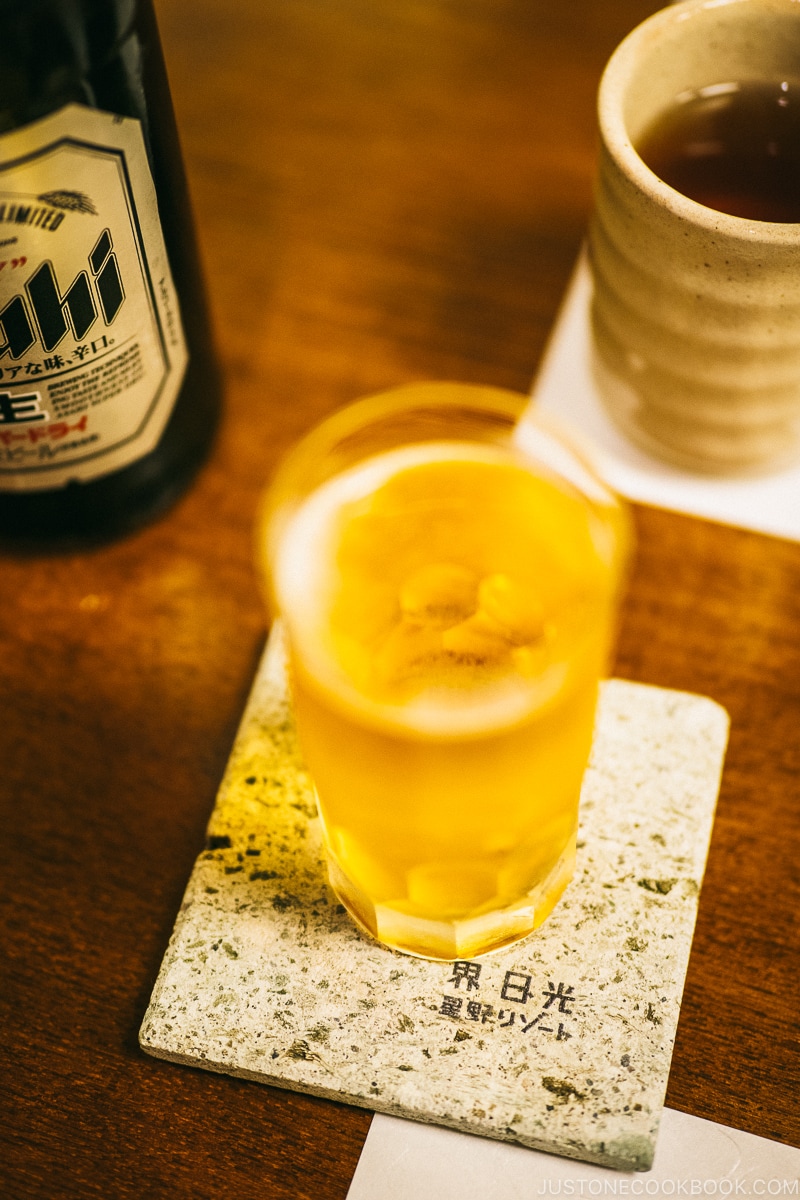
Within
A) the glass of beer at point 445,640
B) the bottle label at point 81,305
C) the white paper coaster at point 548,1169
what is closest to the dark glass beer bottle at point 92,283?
the bottle label at point 81,305

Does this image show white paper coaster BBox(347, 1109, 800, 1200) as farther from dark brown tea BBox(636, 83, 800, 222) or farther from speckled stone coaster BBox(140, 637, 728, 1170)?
dark brown tea BBox(636, 83, 800, 222)

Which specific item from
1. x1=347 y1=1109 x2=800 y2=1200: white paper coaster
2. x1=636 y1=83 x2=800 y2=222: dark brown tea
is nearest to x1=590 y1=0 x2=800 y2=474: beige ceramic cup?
x1=636 y1=83 x2=800 y2=222: dark brown tea

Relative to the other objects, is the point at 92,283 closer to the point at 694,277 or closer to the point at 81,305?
the point at 81,305

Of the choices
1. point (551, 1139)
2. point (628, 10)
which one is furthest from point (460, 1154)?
point (628, 10)

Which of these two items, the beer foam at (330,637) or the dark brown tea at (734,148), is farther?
the dark brown tea at (734,148)

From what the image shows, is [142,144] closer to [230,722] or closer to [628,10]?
[230,722]

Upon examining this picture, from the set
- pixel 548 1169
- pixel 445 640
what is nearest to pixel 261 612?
pixel 445 640

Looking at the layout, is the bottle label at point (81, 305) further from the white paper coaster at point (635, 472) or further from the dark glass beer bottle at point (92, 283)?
the white paper coaster at point (635, 472)
